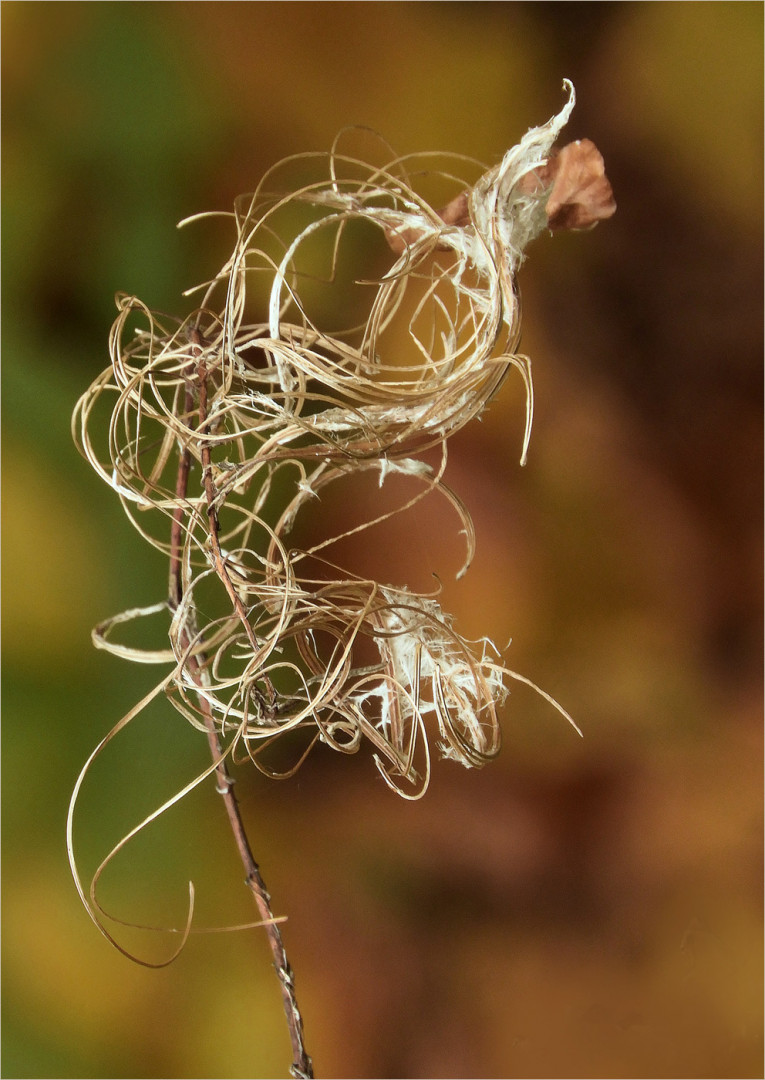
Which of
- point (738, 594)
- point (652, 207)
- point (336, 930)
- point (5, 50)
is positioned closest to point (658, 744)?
point (738, 594)

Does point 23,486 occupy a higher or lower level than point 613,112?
lower

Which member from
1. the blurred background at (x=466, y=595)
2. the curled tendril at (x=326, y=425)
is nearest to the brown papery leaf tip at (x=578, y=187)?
the curled tendril at (x=326, y=425)

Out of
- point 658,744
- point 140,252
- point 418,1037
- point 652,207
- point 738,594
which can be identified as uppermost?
point 652,207

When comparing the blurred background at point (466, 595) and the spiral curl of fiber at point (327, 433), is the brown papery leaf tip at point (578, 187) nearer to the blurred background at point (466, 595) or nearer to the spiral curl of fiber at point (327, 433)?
the spiral curl of fiber at point (327, 433)

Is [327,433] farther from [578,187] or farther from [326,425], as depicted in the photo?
[578,187]

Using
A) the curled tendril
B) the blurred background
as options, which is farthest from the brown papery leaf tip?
the blurred background

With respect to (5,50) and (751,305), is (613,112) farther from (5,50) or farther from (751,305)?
(5,50)
